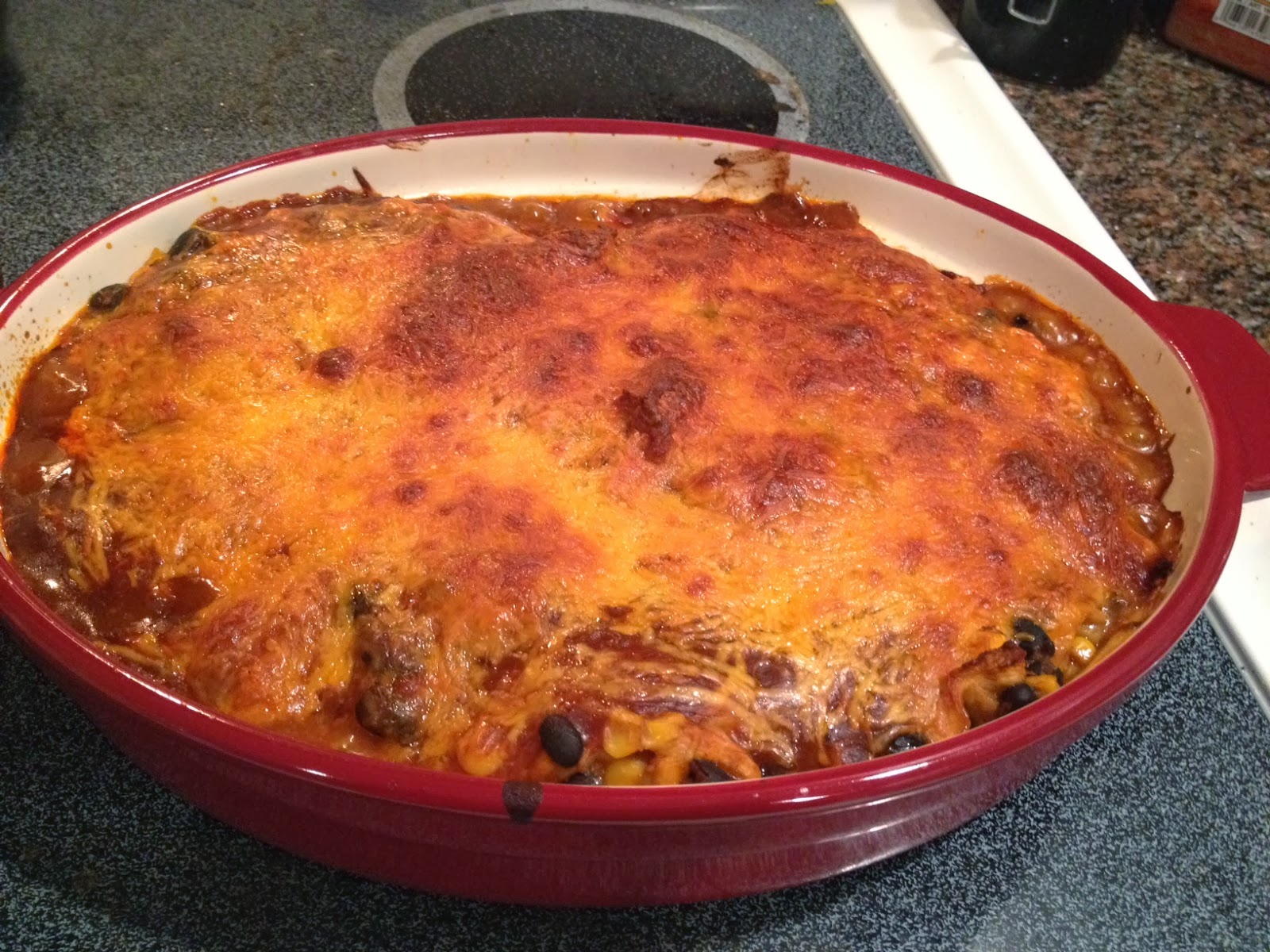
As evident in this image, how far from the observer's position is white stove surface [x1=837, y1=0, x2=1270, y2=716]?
72.3 inches

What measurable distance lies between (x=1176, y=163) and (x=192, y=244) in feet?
6.15

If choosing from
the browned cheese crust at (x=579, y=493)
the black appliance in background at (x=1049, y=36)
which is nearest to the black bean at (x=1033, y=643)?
the browned cheese crust at (x=579, y=493)

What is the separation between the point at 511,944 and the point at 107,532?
56cm

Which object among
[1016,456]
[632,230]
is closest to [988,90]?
[632,230]

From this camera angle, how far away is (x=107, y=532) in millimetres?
1007

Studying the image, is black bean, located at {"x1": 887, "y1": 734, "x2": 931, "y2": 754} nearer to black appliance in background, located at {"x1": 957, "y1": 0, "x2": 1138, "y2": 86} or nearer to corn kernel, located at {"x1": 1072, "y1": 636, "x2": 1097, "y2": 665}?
corn kernel, located at {"x1": 1072, "y1": 636, "x2": 1097, "y2": 665}

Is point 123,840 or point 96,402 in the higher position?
point 96,402

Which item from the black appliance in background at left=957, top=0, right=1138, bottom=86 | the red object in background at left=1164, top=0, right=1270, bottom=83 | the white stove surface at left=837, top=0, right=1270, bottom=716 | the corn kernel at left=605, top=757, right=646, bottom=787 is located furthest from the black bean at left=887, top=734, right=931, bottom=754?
the red object in background at left=1164, top=0, right=1270, bottom=83

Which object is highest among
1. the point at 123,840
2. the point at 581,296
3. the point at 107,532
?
the point at 581,296

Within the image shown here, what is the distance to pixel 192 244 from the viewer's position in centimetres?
125

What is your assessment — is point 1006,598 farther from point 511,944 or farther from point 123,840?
point 123,840

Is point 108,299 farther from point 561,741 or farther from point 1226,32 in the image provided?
point 1226,32

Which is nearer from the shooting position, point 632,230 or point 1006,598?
point 1006,598

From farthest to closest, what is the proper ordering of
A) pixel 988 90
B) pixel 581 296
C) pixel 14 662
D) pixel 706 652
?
pixel 988 90, pixel 581 296, pixel 14 662, pixel 706 652
